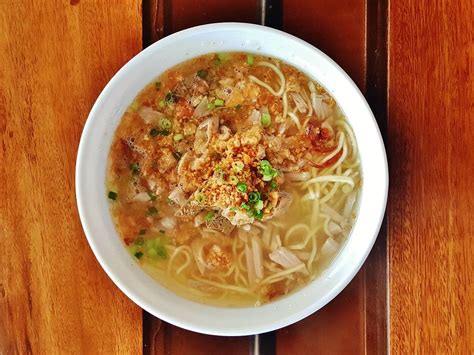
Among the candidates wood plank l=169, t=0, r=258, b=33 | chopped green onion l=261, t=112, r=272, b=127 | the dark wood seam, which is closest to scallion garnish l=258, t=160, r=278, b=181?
chopped green onion l=261, t=112, r=272, b=127

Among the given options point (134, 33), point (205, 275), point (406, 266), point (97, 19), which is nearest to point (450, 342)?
point (406, 266)

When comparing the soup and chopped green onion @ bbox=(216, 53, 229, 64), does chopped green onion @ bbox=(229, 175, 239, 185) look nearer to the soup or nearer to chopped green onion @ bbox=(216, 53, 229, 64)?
the soup

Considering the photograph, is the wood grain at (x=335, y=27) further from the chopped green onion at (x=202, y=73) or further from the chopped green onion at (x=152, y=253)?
the chopped green onion at (x=152, y=253)

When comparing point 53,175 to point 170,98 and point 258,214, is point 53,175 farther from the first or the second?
point 258,214

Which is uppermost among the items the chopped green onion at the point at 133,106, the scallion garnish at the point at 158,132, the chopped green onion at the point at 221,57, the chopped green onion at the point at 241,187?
the chopped green onion at the point at 221,57

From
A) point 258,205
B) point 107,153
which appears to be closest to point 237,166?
point 258,205

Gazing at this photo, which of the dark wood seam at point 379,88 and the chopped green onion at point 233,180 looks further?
the dark wood seam at point 379,88

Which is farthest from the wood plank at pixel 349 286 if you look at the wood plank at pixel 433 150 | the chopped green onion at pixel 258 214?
the chopped green onion at pixel 258 214
